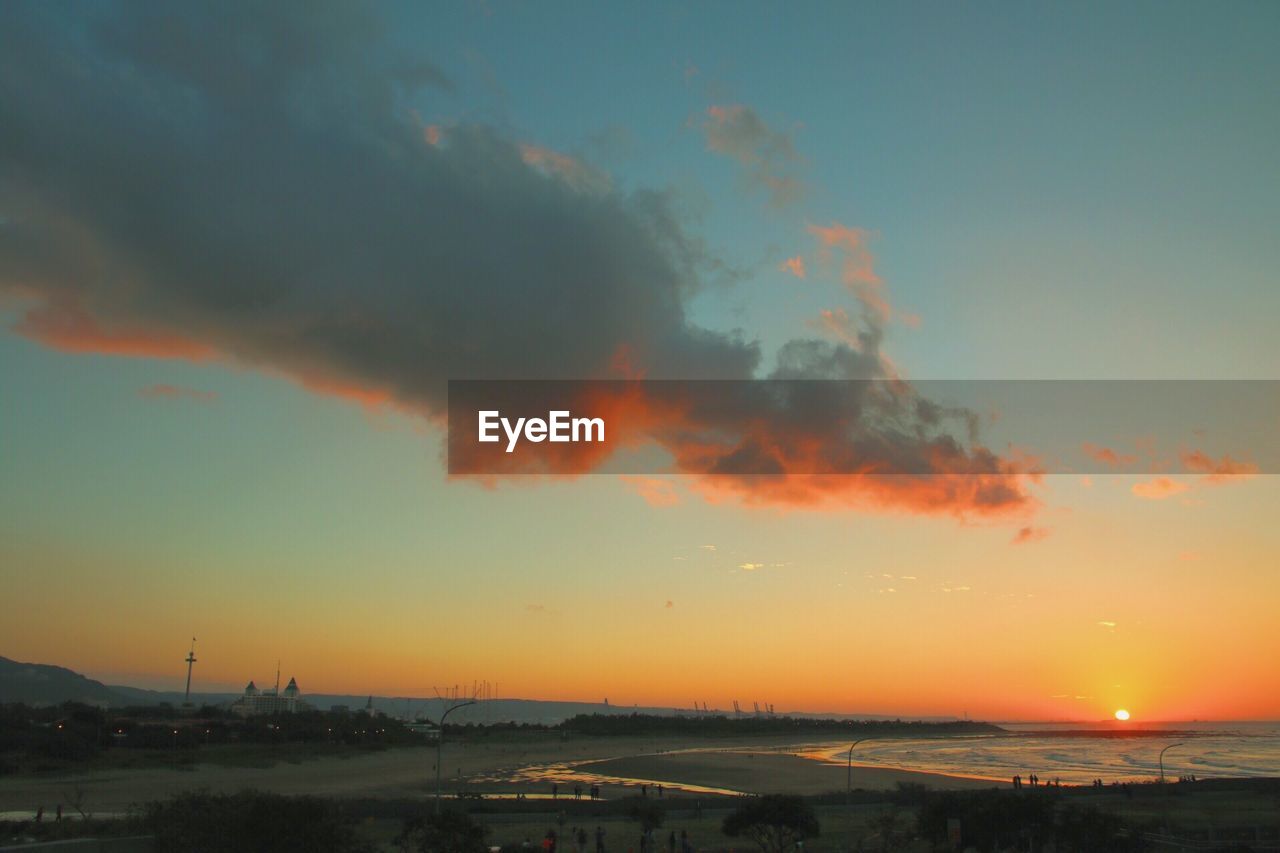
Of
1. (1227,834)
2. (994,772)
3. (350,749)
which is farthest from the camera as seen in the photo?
(350,749)

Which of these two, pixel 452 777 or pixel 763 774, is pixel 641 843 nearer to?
pixel 452 777

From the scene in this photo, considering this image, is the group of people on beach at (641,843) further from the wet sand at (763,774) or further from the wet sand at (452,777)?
the wet sand at (763,774)

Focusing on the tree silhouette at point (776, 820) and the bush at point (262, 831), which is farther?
the tree silhouette at point (776, 820)

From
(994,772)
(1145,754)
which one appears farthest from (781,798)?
(1145,754)

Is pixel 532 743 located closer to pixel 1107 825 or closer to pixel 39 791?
pixel 39 791

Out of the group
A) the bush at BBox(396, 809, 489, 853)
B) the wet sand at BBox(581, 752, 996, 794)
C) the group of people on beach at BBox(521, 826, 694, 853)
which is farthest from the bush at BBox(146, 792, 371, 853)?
the wet sand at BBox(581, 752, 996, 794)

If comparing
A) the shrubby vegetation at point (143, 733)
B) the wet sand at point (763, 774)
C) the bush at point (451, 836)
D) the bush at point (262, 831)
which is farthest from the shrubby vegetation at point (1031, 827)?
the shrubby vegetation at point (143, 733)

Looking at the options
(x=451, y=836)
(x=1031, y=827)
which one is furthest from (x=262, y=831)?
(x=1031, y=827)

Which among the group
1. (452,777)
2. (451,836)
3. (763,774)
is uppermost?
(451,836)
